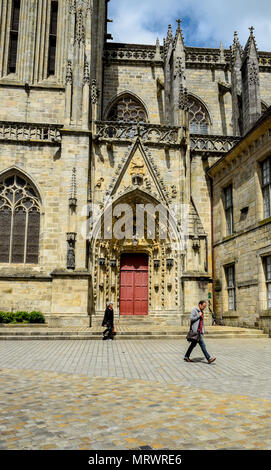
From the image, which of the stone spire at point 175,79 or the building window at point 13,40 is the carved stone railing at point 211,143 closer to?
the stone spire at point 175,79

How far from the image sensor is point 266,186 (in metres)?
14.9

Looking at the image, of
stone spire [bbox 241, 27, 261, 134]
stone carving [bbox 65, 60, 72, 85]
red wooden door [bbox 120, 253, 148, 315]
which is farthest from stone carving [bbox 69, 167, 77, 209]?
stone spire [bbox 241, 27, 261, 134]

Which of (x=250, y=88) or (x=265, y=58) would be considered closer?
(x=250, y=88)

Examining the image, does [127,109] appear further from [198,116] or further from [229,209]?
[229,209]

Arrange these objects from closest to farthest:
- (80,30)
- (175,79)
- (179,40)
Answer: (80,30) → (175,79) → (179,40)

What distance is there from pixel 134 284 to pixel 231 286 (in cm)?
427

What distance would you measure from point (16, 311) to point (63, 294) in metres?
2.22

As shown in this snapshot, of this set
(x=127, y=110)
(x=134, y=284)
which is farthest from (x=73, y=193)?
(x=127, y=110)

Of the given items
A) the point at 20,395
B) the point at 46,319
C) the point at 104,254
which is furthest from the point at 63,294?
the point at 20,395

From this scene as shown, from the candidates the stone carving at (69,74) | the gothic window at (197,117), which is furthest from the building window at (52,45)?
the gothic window at (197,117)

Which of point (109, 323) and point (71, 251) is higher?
point (71, 251)

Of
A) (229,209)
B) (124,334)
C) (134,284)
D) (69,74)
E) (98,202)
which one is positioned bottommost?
(124,334)

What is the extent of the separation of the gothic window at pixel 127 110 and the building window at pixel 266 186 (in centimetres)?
1131

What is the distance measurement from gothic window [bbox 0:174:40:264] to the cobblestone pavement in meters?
8.81
